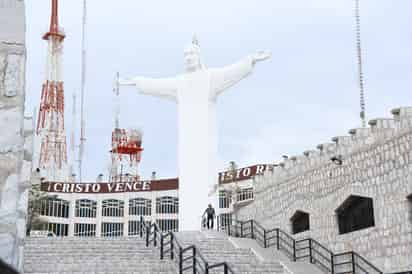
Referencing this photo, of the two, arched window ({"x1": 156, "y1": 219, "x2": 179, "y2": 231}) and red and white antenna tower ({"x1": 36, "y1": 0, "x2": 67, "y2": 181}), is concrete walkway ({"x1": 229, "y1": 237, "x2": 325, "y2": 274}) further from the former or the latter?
arched window ({"x1": 156, "y1": 219, "x2": 179, "y2": 231})

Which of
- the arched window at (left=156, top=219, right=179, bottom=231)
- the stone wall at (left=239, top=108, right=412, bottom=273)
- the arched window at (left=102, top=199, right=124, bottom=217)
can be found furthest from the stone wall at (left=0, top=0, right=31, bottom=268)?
the arched window at (left=102, top=199, right=124, bottom=217)

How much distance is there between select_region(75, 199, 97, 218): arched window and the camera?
185 ft

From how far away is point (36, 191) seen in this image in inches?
1684

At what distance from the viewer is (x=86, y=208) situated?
2223 inches

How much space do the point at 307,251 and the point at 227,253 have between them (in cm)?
229

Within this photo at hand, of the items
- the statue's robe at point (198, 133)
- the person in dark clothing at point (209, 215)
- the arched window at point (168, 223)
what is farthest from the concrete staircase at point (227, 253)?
the arched window at point (168, 223)

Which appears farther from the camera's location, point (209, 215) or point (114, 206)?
point (114, 206)

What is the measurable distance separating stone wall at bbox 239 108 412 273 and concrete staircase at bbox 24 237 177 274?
4394 mm

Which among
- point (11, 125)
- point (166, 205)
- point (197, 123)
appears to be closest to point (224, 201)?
point (166, 205)

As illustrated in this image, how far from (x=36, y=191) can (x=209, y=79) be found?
873 inches

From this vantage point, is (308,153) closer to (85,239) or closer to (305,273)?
(305,273)

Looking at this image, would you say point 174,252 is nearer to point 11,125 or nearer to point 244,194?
point 11,125

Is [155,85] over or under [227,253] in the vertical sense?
over

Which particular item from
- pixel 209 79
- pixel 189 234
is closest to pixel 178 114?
pixel 209 79
